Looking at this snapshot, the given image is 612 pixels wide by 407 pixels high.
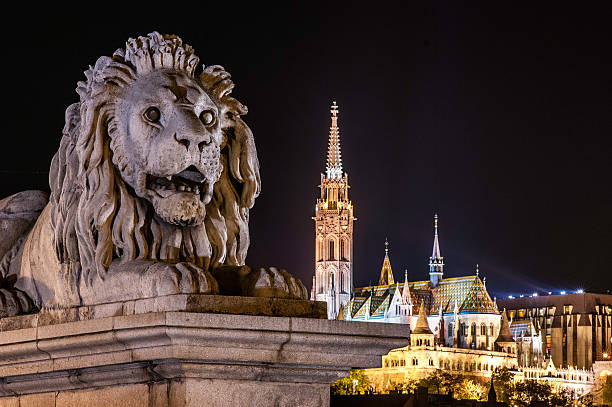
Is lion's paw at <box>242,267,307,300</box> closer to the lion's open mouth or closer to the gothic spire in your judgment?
the lion's open mouth

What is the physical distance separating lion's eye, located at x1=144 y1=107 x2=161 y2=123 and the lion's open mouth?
285 millimetres

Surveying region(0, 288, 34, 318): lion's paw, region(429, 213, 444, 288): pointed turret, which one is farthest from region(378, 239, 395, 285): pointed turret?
region(0, 288, 34, 318): lion's paw

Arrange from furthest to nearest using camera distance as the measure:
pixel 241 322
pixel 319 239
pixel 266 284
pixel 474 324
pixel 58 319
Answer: pixel 319 239
pixel 474 324
pixel 58 319
pixel 266 284
pixel 241 322

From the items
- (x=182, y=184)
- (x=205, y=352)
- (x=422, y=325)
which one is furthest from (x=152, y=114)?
(x=422, y=325)

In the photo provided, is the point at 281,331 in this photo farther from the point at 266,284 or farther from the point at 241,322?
the point at 266,284

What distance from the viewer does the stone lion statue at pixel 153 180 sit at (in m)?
7.11

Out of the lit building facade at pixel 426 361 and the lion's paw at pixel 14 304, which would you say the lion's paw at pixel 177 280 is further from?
the lit building facade at pixel 426 361

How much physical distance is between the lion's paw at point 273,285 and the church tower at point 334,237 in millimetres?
148450

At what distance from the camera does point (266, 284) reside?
6.93 meters

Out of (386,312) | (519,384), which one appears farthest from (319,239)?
(519,384)

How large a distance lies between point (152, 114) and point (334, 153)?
15903 cm

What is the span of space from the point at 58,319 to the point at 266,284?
1197 millimetres

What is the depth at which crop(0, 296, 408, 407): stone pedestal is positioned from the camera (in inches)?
240

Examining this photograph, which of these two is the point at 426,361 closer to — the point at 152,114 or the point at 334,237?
the point at 334,237
